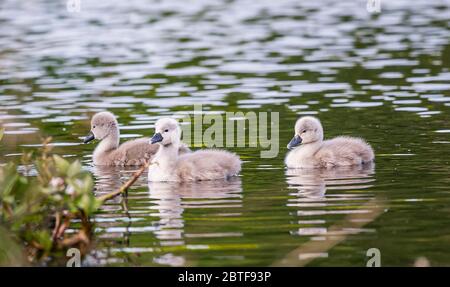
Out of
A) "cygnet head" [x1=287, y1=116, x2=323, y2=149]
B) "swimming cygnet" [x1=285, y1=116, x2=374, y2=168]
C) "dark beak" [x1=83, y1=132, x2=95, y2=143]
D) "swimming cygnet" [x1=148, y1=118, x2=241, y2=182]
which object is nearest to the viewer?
"swimming cygnet" [x1=148, y1=118, x2=241, y2=182]

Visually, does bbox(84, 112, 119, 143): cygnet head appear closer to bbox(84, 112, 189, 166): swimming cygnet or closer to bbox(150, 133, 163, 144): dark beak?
bbox(84, 112, 189, 166): swimming cygnet

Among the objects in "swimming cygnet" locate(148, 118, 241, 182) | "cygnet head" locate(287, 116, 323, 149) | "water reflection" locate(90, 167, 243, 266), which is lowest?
"water reflection" locate(90, 167, 243, 266)

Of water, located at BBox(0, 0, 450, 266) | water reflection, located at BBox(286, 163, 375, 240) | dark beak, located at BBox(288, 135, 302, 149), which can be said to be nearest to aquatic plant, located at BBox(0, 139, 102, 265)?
water, located at BBox(0, 0, 450, 266)

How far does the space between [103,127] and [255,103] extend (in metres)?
4.00

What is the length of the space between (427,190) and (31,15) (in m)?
24.6

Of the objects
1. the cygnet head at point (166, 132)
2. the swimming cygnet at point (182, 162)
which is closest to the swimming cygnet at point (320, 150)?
the swimming cygnet at point (182, 162)

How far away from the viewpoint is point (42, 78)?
72.6 feet

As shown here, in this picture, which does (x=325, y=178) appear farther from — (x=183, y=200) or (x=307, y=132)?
(x=183, y=200)

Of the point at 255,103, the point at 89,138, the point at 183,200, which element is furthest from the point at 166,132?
the point at 255,103

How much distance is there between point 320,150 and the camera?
13.6 meters

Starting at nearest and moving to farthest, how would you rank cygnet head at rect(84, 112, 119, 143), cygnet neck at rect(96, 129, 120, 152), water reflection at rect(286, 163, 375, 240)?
water reflection at rect(286, 163, 375, 240)
cygnet neck at rect(96, 129, 120, 152)
cygnet head at rect(84, 112, 119, 143)

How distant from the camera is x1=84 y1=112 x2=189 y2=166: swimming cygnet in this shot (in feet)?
46.6

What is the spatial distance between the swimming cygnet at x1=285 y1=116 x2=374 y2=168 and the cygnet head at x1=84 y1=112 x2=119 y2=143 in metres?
→ 2.42

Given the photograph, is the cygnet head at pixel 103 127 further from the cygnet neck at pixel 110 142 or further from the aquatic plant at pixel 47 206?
the aquatic plant at pixel 47 206
